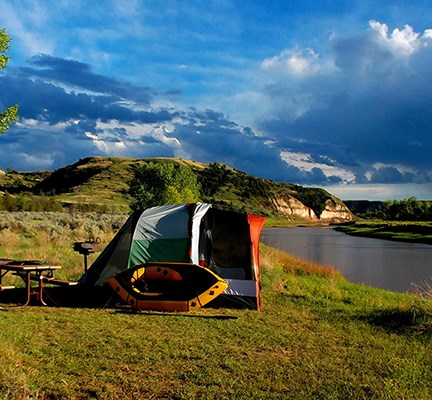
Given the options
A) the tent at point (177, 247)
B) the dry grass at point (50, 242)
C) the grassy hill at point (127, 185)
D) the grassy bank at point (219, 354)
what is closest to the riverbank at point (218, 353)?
the grassy bank at point (219, 354)

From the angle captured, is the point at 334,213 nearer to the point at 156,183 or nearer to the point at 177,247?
the point at 156,183

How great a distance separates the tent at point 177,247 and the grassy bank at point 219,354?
0.70m

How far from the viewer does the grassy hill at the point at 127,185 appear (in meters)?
118

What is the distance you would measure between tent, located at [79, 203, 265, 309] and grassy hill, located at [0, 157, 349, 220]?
91365mm

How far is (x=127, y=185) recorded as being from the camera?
383 ft

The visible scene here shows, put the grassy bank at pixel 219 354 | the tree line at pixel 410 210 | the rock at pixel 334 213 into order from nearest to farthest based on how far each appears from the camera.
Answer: the grassy bank at pixel 219 354 < the tree line at pixel 410 210 < the rock at pixel 334 213

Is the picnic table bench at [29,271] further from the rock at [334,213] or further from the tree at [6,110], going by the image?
the rock at [334,213]

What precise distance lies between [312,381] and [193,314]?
4024 millimetres

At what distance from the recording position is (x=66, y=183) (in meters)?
134

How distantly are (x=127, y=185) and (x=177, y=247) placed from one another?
108 metres

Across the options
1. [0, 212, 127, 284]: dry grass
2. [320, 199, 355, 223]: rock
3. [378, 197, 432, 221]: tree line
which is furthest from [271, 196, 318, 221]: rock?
[0, 212, 127, 284]: dry grass

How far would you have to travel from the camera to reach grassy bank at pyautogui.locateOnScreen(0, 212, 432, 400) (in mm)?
5270

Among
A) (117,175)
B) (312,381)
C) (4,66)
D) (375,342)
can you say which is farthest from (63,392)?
(117,175)

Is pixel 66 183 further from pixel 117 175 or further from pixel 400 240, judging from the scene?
pixel 400 240
